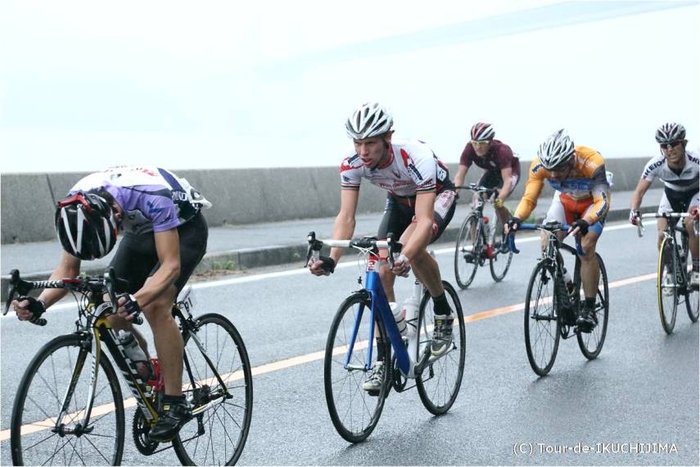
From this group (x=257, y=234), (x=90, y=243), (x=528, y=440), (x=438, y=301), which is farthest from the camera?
(x=257, y=234)

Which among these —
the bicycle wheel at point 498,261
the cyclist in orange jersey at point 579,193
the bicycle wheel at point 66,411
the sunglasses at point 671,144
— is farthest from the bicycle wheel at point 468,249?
the bicycle wheel at point 66,411

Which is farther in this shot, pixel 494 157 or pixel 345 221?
pixel 494 157

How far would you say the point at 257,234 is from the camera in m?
14.7

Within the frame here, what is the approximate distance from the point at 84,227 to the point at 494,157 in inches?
328

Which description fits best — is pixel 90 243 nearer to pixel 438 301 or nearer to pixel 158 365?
pixel 158 365

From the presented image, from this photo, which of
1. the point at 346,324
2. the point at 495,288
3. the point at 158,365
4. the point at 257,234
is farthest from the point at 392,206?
the point at 257,234

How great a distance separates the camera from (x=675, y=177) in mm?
9461

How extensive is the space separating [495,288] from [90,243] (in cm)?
753

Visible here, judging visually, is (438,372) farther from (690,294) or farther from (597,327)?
(690,294)

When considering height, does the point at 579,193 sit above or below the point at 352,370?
above

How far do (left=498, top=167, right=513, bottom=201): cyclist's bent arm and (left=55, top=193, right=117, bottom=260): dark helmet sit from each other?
25.4 feet

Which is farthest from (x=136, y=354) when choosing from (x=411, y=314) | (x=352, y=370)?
(x=411, y=314)

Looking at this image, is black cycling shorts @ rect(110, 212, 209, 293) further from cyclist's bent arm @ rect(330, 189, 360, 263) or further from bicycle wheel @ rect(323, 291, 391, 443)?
cyclist's bent arm @ rect(330, 189, 360, 263)

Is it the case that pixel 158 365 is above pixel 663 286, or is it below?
above
